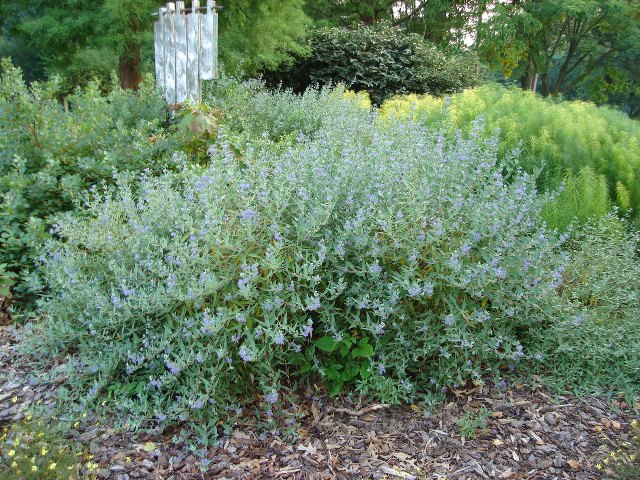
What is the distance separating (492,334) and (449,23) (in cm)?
1865

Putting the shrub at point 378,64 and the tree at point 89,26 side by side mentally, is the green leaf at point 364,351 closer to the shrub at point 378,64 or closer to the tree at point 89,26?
Answer: the tree at point 89,26

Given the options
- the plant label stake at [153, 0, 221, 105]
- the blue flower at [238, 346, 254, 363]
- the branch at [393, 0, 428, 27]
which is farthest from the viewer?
the branch at [393, 0, 428, 27]

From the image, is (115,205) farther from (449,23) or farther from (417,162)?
(449,23)

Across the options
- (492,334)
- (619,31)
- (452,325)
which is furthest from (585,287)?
(619,31)

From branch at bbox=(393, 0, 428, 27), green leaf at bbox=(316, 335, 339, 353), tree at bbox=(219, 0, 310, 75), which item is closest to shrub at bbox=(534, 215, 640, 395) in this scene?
green leaf at bbox=(316, 335, 339, 353)

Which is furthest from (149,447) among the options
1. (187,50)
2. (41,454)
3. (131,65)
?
(131,65)

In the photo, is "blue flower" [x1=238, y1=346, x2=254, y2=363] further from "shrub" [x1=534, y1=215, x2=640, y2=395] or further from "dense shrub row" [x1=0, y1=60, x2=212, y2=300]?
"dense shrub row" [x1=0, y1=60, x2=212, y2=300]

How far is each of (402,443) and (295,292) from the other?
0.86m

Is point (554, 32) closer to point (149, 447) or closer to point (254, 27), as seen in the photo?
point (254, 27)

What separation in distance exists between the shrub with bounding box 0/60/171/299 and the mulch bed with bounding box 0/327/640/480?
1.31 metres

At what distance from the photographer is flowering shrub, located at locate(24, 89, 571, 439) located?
2.64 metres

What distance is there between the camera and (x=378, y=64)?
44.7 ft

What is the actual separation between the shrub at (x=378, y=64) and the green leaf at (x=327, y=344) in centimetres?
1121

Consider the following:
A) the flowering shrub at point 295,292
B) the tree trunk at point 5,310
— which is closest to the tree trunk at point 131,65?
the tree trunk at point 5,310
